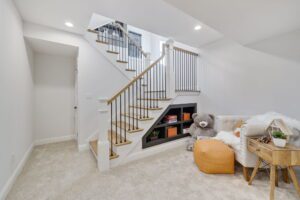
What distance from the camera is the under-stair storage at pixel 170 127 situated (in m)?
2.87

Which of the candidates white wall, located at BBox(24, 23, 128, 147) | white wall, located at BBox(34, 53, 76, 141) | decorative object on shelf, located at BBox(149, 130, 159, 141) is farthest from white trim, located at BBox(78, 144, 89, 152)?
decorative object on shelf, located at BBox(149, 130, 159, 141)

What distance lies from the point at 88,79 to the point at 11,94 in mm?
1344

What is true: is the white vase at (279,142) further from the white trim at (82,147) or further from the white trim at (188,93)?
the white trim at (82,147)

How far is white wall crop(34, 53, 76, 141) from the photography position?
3314mm

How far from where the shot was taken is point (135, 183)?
1.85m

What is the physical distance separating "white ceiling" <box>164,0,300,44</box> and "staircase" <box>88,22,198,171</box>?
51.2 inches

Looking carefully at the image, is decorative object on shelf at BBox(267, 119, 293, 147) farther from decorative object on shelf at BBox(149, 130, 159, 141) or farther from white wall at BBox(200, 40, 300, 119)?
decorative object on shelf at BBox(149, 130, 159, 141)

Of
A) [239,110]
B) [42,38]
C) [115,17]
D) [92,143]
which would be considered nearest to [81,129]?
[92,143]

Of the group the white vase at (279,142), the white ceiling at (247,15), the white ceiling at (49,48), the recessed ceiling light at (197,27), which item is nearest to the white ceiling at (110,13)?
the recessed ceiling light at (197,27)

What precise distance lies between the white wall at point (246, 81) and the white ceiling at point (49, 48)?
3495 mm

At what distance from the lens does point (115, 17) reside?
8.46 ft

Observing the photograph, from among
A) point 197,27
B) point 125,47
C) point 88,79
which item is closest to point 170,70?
point 197,27

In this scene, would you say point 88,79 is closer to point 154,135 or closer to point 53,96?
point 53,96

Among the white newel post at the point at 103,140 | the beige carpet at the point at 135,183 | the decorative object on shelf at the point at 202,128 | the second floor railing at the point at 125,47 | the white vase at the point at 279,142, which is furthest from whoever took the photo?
the second floor railing at the point at 125,47
